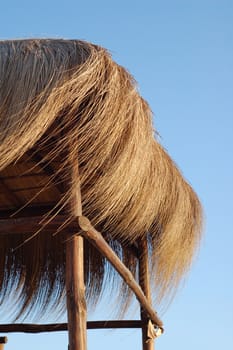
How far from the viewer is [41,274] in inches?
298

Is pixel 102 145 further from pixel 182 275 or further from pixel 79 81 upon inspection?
pixel 182 275

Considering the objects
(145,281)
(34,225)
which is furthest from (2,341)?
(34,225)

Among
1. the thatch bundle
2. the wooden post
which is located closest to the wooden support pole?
the wooden post

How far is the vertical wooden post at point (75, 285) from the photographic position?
4.56 meters

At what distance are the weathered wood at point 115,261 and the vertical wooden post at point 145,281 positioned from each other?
0.10 metres

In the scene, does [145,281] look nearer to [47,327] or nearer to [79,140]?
[47,327]

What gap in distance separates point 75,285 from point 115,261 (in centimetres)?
94

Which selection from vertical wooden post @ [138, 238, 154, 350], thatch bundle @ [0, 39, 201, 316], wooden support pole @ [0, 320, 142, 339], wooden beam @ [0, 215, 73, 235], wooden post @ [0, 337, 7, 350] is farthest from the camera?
wooden support pole @ [0, 320, 142, 339]

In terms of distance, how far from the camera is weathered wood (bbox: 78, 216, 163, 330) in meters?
4.84

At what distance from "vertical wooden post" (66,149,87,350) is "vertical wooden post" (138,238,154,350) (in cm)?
209

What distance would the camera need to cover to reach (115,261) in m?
5.57

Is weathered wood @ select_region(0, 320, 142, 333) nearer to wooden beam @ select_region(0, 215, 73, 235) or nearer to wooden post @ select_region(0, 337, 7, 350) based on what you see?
wooden post @ select_region(0, 337, 7, 350)

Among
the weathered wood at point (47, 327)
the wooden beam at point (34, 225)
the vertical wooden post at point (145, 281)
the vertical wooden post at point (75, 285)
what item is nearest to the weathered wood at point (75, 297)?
the vertical wooden post at point (75, 285)

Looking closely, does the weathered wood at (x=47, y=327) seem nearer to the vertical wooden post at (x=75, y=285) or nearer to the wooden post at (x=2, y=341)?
the wooden post at (x=2, y=341)
